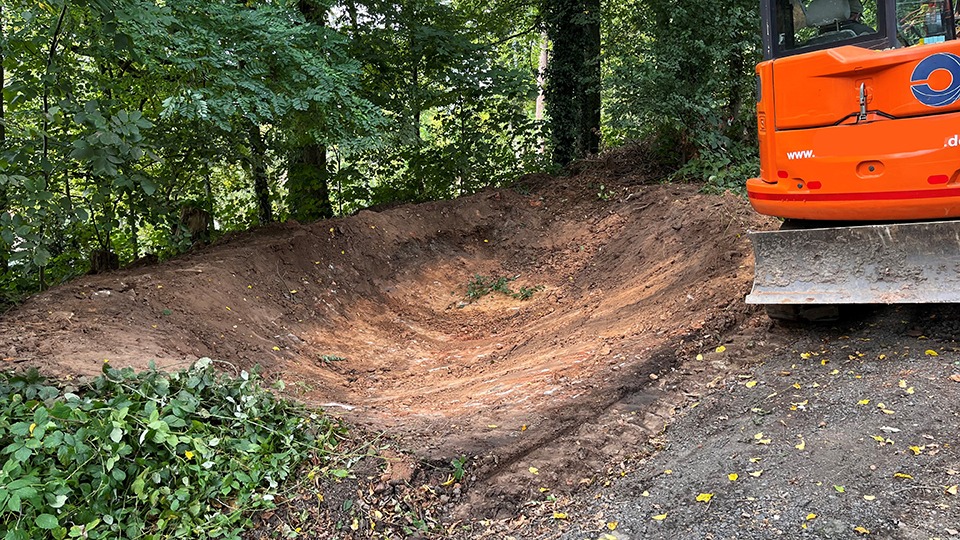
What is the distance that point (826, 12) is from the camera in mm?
4871

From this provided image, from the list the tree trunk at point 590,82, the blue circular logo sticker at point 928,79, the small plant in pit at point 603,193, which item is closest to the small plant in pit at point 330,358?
the blue circular logo sticker at point 928,79

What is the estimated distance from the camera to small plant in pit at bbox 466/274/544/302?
30.0 feet

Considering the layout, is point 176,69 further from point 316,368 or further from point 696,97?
point 696,97

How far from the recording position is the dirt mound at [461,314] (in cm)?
460

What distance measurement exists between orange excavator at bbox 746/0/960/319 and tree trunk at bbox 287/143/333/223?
737 centimetres

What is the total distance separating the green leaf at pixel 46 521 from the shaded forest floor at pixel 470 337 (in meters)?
0.87

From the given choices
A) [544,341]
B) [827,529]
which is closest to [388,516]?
[827,529]

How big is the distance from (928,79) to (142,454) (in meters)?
5.11

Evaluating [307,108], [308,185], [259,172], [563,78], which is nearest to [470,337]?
[307,108]

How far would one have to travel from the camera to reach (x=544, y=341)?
667cm

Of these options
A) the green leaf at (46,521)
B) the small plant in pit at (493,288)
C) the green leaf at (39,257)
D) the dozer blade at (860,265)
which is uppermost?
the green leaf at (39,257)

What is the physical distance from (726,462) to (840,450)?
61 cm

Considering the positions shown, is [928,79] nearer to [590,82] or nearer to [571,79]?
[590,82]

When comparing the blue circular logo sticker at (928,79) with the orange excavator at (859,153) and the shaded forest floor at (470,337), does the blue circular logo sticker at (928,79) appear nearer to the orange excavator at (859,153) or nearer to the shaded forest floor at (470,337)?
the orange excavator at (859,153)
